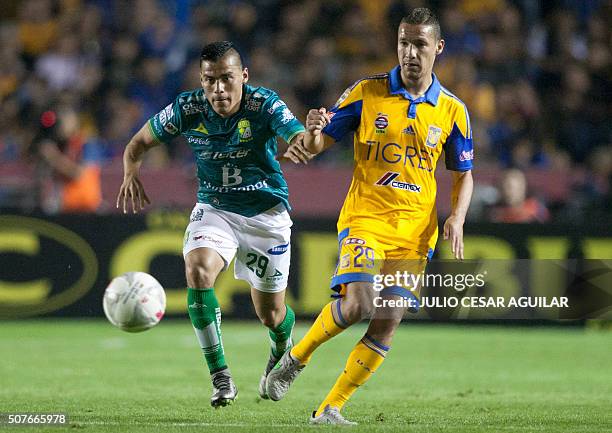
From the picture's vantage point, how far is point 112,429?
20.1 ft

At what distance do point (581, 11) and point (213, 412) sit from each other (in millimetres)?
11646

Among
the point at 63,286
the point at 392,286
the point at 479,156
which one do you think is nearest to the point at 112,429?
the point at 392,286

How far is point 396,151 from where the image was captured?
260 inches

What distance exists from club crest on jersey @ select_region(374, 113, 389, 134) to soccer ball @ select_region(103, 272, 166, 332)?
215cm

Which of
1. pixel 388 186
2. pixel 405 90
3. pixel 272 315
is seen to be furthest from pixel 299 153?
pixel 272 315

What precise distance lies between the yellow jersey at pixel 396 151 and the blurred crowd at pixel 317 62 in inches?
299

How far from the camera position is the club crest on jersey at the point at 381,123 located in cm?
663

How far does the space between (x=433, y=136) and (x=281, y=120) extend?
1.00m

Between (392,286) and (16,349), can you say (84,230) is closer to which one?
(16,349)

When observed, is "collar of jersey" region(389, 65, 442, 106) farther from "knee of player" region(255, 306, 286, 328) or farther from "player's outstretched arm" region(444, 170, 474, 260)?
"knee of player" region(255, 306, 286, 328)

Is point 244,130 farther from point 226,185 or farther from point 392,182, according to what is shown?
point 392,182

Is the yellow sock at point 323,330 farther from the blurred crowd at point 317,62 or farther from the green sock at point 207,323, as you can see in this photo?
the blurred crowd at point 317,62

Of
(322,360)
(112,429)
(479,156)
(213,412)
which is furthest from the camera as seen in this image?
(479,156)

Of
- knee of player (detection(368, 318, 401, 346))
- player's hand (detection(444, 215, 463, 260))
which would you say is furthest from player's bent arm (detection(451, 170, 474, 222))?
knee of player (detection(368, 318, 401, 346))
